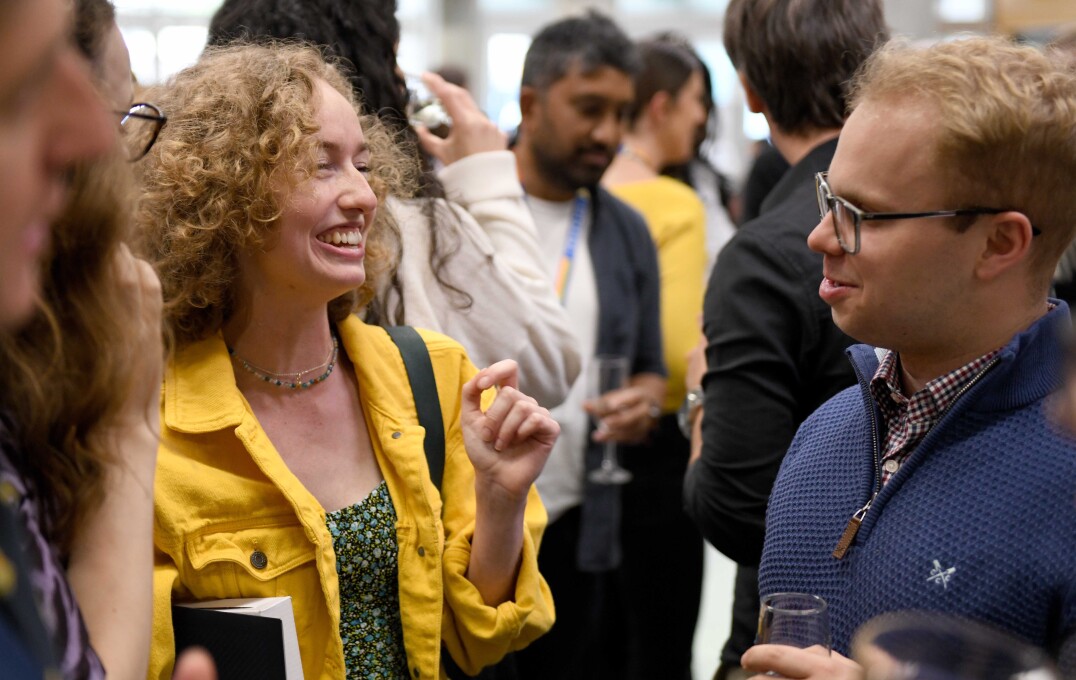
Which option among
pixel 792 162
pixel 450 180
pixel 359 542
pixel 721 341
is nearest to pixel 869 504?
pixel 721 341

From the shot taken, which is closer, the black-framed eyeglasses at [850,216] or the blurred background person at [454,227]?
the black-framed eyeglasses at [850,216]

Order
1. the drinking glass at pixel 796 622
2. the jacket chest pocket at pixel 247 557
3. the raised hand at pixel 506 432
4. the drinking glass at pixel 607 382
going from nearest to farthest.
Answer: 1. the drinking glass at pixel 796 622
2. the jacket chest pocket at pixel 247 557
3. the raised hand at pixel 506 432
4. the drinking glass at pixel 607 382

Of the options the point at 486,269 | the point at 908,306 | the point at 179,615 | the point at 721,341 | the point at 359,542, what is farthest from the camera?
the point at 486,269

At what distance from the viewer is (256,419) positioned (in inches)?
72.4

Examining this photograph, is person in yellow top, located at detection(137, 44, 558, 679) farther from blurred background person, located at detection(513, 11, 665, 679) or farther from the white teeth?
blurred background person, located at detection(513, 11, 665, 679)

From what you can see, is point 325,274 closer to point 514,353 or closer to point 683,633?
point 514,353

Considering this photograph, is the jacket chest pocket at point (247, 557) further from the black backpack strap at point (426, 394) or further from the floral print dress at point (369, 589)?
the black backpack strap at point (426, 394)

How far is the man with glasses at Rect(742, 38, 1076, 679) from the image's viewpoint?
1.38 m

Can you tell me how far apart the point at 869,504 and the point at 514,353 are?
93 cm

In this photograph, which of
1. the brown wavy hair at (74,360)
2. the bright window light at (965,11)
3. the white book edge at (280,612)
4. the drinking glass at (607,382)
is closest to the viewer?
the brown wavy hair at (74,360)

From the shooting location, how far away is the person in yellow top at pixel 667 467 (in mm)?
3594

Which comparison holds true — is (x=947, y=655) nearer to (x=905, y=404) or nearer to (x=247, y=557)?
(x=905, y=404)

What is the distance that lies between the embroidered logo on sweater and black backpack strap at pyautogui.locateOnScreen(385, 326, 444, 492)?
83cm

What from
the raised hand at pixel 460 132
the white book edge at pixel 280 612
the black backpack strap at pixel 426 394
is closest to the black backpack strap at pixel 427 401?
the black backpack strap at pixel 426 394
